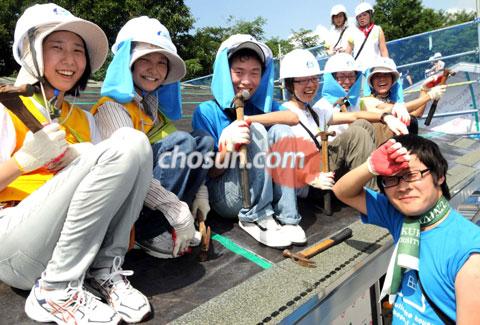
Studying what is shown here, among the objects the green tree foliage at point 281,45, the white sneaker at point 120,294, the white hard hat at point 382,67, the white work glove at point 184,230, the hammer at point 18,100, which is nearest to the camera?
the hammer at point 18,100

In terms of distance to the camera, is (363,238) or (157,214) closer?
(157,214)

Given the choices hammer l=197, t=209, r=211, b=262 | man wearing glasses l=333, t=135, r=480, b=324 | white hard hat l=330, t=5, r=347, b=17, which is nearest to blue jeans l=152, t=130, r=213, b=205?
hammer l=197, t=209, r=211, b=262

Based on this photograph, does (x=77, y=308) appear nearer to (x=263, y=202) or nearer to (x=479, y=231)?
(x=263, y=202)

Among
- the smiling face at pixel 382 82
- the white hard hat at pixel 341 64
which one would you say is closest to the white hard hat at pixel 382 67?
the smiling face at pixel 382 82

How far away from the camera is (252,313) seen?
5.49ft

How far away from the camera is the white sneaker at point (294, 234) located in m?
2.38

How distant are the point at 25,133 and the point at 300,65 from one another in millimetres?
1964

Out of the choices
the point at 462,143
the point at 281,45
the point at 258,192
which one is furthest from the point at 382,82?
the point at 281,45

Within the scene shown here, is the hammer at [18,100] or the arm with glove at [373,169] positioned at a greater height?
the hammer at [18,100]

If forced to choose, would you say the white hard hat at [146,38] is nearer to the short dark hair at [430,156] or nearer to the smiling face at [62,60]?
the smiling face at [62,60]

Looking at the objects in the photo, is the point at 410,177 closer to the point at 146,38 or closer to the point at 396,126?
the point at 396,126

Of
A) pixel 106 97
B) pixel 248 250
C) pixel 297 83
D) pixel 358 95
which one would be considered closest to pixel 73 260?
pixel 106 97

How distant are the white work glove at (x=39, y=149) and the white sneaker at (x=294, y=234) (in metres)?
1.43

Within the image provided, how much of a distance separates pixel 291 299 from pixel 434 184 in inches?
33.1
